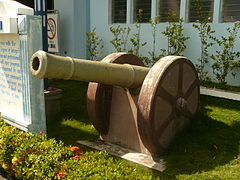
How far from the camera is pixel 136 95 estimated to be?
5391 millimetres

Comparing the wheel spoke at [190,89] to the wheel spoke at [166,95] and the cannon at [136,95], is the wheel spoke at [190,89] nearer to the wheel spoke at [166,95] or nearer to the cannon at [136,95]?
the cannon at [136,95]

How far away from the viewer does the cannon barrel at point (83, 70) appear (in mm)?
3729

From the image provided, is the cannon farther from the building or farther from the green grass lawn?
the building

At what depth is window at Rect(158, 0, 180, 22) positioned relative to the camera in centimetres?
882

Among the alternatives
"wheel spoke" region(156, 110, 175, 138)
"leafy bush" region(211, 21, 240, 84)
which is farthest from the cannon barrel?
"leafy bush" region(211, 21, 240, 84)

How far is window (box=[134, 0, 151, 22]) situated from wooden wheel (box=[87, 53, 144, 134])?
4116mm

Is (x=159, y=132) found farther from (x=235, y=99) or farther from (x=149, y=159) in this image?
(x=235, y=99)

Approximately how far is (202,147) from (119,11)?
6.40 m

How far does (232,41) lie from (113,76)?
4.23 meters

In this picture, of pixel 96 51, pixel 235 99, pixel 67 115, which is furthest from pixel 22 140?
pixel 96 51

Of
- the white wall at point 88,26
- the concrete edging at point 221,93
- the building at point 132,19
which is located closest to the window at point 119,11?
the building at point 132,19

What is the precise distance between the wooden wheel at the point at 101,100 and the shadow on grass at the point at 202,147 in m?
1.35

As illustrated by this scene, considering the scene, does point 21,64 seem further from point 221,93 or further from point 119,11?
point 119,11

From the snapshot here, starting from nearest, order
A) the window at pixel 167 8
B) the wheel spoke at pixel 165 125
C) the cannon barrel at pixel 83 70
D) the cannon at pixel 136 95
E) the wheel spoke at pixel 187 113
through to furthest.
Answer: the cannon barrel at pixel 83 70, the cannon at pixel 136 95, the wheel spoke at pixel 165 125, the wheel spoke at pixel 187 113, the window at pixel 167 8
